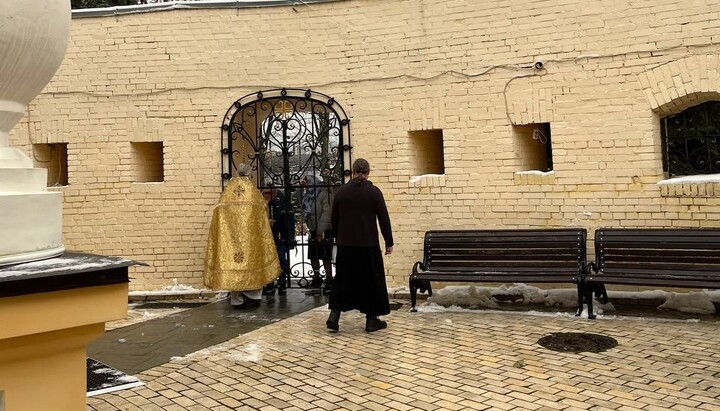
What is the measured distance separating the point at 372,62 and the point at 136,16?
3.27m

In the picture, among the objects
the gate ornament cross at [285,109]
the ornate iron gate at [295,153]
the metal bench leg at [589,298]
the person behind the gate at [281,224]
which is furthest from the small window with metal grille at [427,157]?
the metal bench leg at [589,298]

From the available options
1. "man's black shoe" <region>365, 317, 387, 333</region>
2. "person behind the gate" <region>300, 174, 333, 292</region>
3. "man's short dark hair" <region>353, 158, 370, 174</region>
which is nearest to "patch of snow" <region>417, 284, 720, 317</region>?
"man's black shoe" <region>365, 317, 387, 333</region>

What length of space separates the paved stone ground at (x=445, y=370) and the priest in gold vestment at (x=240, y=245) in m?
1.33

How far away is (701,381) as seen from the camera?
4.01m

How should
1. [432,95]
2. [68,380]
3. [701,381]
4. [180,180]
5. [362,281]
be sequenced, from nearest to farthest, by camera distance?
1. [68,380]
2. [701,381]
3. [362,281]
4. [432,95]
5. [180,180]

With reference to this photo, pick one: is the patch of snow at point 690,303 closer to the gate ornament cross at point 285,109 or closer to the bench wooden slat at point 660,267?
the bench wooden slat at point 660,267

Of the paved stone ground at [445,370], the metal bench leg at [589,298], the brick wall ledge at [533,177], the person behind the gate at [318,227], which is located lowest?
the paved stone ground at [445,370]

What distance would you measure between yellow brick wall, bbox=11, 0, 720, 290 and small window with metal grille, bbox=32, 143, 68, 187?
0.24 metres

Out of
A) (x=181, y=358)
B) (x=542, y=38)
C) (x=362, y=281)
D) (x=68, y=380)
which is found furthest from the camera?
(x=542, y=38)

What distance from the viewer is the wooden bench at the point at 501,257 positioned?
631cm

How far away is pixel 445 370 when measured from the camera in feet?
14.6

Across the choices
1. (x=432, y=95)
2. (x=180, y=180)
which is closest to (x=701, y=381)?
(x=432, y=95)

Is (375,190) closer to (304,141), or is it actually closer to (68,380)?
(304,141)

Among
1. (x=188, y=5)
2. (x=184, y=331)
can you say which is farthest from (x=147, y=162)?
(x=184, y=331)
